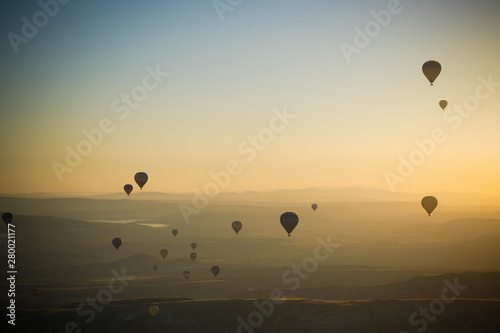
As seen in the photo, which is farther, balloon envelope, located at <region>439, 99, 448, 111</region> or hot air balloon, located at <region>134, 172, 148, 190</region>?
hot air balloon, located at <region>134, 172, 148, 190</region>

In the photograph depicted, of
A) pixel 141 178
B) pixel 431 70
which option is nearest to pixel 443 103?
pixel 431 70

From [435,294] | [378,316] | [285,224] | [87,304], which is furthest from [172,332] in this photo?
[435,294]

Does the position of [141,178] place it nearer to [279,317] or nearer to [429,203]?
[279,317]

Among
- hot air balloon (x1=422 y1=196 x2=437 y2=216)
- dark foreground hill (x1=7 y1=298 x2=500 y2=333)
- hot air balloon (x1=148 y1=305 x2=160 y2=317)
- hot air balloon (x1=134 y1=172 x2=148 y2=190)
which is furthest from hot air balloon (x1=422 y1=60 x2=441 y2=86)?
hot air balloon (x1=148 y1=305 x2=160 y2=317)

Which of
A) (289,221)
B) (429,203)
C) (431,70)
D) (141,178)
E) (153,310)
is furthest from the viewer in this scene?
(141,178)

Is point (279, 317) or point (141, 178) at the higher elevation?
point (141, 178)

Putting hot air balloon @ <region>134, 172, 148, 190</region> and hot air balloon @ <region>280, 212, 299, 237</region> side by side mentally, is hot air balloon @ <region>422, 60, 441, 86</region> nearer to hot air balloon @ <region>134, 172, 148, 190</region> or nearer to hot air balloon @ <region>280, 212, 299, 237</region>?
hot air balloon @ <region>280, 212, 299, 237</region>
